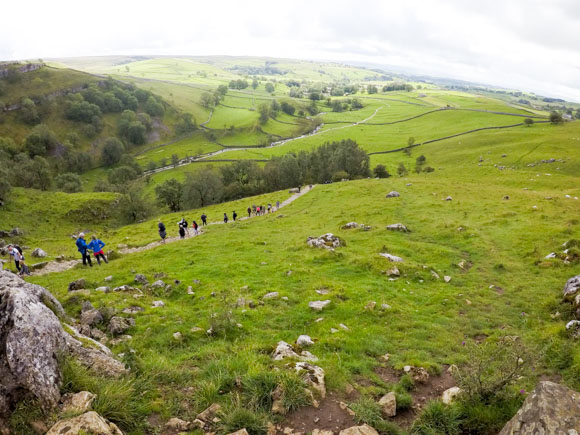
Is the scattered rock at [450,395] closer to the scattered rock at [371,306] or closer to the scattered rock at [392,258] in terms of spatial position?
the scattered rock at [371,306]

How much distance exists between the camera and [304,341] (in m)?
12.8

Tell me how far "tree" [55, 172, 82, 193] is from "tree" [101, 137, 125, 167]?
47693 mm

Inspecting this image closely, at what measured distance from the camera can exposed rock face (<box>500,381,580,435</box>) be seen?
587 centimetres

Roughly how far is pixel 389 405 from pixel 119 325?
11.3m

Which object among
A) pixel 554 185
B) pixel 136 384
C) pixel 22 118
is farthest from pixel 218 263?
pixel 22 118

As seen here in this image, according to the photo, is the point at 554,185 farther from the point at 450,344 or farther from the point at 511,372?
the point at 511,372

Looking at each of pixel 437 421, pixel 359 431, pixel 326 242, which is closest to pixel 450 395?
pixel 437 421

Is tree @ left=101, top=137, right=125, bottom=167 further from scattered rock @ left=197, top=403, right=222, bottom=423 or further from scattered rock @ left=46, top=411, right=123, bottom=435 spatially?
scattered rock @ left=46, top=411, right=123, bottom=435

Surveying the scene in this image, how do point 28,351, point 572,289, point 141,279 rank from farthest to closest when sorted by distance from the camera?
point 141,279, point 572,289, point 28,351

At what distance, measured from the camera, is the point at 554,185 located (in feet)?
185

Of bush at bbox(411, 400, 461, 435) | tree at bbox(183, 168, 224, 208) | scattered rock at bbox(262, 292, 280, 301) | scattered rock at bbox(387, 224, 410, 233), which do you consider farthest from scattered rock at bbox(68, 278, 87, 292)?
tree at bbox(183, 168, 224, 208)

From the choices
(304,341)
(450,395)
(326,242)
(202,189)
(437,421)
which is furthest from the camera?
(202,189)

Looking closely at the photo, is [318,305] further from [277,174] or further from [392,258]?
[277,174]

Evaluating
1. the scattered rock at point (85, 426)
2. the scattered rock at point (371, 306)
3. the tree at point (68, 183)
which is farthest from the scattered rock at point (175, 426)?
the tree at point (68, 183)
